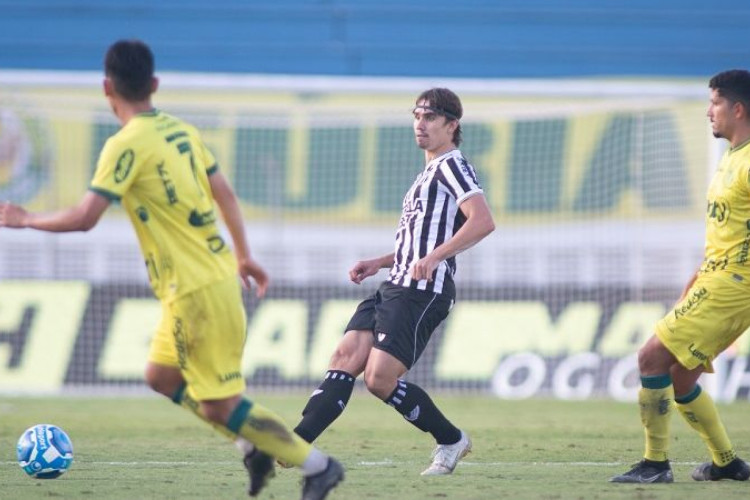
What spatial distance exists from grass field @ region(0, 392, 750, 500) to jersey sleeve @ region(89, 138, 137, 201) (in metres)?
1.77

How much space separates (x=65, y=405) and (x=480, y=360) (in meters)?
4.63

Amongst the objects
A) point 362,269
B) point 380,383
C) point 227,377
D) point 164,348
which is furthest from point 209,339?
point 362,269

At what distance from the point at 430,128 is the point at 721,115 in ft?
5.40

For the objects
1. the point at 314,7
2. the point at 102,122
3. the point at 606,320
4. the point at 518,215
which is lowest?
the point at 606,320

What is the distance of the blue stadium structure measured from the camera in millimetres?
20266

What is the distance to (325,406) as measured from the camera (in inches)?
275

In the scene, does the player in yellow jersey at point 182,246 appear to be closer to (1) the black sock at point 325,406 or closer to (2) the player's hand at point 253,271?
(2) the player's hand at point 253,271

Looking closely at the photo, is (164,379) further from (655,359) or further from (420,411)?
(655,359)

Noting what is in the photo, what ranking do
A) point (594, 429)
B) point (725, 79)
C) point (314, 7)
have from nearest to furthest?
1. point (725, 79)
2. point (594, 429)
3. point (314, 7)

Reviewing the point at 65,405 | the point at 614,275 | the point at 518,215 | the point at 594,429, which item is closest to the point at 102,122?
the point at 65,405

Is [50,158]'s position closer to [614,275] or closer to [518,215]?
[518,215]

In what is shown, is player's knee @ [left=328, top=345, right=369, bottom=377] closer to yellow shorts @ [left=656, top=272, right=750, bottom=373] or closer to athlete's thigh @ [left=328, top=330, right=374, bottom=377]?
athlete's thigh @ [left=328, top=330, right=374, bottom=377]

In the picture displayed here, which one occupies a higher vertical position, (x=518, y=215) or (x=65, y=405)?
(x=518, y=215)

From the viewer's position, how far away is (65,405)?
12891mm
